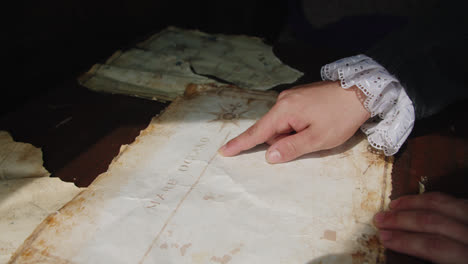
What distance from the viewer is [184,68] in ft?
4.65

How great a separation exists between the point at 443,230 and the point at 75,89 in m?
1.25

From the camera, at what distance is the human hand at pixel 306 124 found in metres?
0.87

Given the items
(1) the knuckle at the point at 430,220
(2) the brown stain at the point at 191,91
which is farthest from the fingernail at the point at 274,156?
(2) the brown stain at the point at 191,91

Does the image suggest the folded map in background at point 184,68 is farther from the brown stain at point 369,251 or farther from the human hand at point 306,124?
the brown stain at point 369,251

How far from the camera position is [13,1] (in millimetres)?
1195

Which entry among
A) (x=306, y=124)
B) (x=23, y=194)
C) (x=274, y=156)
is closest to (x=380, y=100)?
(x=306, y=124)

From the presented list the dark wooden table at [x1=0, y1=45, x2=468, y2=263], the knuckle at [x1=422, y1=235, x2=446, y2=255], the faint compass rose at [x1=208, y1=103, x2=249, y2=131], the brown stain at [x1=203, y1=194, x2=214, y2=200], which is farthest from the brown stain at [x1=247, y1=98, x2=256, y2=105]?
the knuckle at [x1=422, y1=235, x2=446, y2=255]

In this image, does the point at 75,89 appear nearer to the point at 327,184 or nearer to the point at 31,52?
the point at 31,52

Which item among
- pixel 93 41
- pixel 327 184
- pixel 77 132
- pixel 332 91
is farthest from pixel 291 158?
pixel 93 41

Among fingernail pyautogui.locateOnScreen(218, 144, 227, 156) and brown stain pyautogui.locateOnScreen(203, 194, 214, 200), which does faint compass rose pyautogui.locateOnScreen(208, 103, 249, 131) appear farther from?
brown stain pyautogui.locateOnScreen(203, 194, 214, 200)

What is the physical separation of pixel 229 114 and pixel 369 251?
0.59m

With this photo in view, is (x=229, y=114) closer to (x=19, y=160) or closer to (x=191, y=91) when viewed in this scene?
(x=191, y=91)

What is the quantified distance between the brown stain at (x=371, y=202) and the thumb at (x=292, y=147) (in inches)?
7.0

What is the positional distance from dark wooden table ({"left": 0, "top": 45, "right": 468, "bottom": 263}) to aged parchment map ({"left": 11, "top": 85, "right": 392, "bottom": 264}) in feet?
0.23
